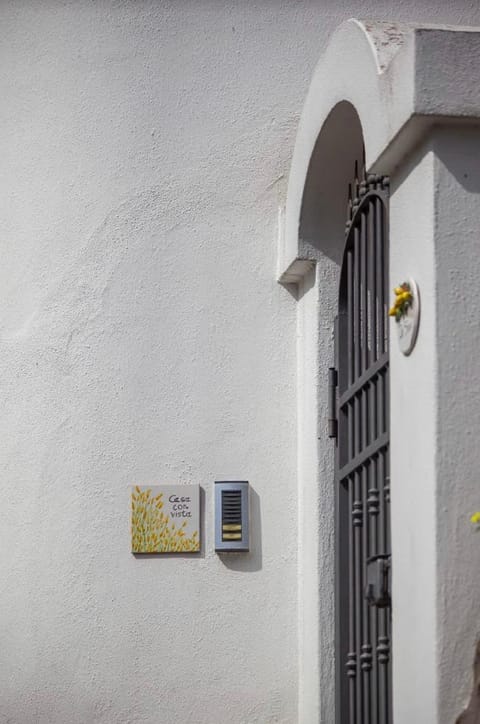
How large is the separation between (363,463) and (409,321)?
96cm

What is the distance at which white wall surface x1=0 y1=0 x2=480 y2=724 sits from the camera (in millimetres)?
5000

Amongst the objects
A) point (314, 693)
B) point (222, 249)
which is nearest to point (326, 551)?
point (314, 693)

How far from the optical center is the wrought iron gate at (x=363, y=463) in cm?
389

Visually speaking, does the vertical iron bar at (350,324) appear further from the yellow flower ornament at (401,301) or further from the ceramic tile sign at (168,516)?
the yellow flower ornament at (401,301)

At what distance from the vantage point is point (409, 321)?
332 cm

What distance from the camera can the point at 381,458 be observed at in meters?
3.90

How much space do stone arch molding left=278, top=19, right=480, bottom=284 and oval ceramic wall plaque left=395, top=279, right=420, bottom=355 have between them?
1.37 ft

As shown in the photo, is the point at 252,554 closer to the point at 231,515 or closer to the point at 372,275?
the point at 231,515

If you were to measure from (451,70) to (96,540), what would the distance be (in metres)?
2.72

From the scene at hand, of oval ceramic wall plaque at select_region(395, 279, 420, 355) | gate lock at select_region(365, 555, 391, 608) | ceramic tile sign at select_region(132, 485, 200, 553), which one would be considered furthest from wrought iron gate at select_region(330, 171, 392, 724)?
ceramic tile sign at select_region(132, 485, 200, 553)

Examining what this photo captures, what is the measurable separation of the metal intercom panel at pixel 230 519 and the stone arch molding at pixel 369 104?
1.00 meters

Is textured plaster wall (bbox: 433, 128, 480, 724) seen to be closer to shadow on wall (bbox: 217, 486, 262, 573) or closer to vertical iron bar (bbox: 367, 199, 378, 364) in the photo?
vertical iron bar (bbox: 367, 199, 378, 364)

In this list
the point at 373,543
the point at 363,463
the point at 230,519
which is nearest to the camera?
the point at 373,543

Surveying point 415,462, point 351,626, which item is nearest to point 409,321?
point 415,462
